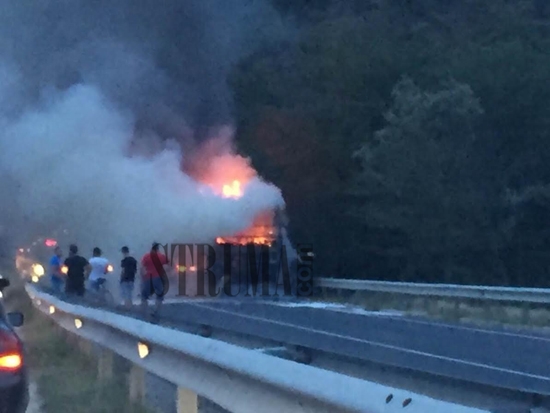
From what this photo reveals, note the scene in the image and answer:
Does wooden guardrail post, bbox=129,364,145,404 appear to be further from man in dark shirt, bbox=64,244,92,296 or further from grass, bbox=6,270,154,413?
man in dark shirt, bbox=64,244,92,296

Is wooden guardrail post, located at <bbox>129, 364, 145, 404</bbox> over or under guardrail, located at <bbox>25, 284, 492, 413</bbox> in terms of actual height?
under

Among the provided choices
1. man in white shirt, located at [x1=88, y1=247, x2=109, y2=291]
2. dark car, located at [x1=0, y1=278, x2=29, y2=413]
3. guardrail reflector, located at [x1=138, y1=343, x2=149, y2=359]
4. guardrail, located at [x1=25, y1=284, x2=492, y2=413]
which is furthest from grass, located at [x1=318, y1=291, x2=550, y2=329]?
dark car, located at [x1=0, y1=278, x2=29, y2=413]

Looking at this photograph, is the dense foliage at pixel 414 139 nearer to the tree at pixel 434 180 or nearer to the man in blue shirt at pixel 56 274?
the tree at pixel 434 180

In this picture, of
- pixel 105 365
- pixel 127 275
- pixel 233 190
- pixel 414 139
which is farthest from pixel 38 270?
pixel 105 365

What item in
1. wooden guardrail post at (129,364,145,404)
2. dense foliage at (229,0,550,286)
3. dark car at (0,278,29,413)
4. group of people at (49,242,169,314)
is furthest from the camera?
dense foliage at (229,0,550,286)

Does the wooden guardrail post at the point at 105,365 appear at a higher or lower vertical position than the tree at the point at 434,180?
lower

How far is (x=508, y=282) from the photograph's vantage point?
116 ft

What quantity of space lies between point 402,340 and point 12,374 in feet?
31.8

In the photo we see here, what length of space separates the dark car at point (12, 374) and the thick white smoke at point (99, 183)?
21.5 m

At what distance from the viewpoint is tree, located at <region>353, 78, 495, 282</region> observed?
35.5 metres

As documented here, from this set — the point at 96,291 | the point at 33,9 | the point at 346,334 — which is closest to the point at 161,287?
the point at 96,291

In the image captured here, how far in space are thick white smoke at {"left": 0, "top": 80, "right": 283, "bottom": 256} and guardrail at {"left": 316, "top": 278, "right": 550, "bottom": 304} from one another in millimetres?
3185

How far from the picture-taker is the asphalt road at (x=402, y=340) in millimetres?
12742

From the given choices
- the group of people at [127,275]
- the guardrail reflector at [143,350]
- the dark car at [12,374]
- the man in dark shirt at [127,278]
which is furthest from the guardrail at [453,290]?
the dark car at [12,374]
